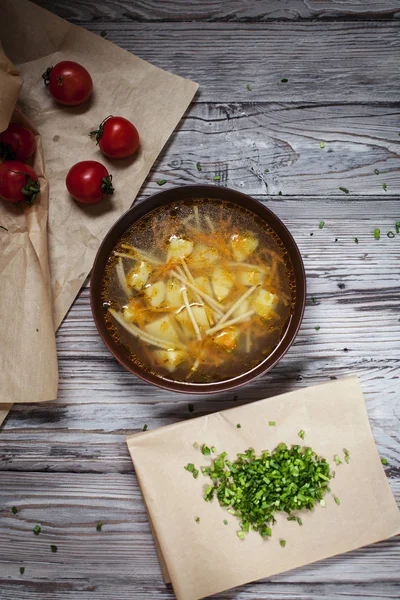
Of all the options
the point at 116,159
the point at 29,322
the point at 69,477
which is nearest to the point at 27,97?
the point at 116,159

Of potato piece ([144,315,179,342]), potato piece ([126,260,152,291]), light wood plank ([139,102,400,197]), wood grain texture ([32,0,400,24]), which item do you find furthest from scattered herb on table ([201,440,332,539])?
wood grain texture ([32,0,400,24])

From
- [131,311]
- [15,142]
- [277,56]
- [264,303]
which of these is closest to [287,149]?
[277,56]

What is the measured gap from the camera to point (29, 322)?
6.29 feet

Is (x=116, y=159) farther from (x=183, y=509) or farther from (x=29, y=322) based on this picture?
(x=183, y=509)

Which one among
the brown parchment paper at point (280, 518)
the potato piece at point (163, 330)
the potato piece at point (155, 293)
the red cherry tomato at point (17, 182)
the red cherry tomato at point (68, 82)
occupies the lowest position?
the brown parchment paper at point (280, 518)

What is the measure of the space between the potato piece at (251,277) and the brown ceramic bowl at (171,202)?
0.12 meters

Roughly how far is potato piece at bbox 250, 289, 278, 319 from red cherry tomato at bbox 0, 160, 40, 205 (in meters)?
0.84

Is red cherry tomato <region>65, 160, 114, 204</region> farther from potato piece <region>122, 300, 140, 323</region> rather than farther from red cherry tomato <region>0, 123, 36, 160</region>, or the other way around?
potato piece <region>122, 300, 140, 323</region>

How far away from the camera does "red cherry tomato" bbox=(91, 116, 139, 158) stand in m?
1.91

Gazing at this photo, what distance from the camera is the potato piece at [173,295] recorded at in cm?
190

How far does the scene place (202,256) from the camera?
192 cm

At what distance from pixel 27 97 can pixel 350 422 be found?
1.63 meters

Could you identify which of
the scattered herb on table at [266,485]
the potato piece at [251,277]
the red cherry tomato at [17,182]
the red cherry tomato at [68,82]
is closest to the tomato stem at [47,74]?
the red cherry tomato at [68,82]

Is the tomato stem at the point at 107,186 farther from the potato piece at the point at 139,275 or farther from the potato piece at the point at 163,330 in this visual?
the potato piece at the point at 163,330
